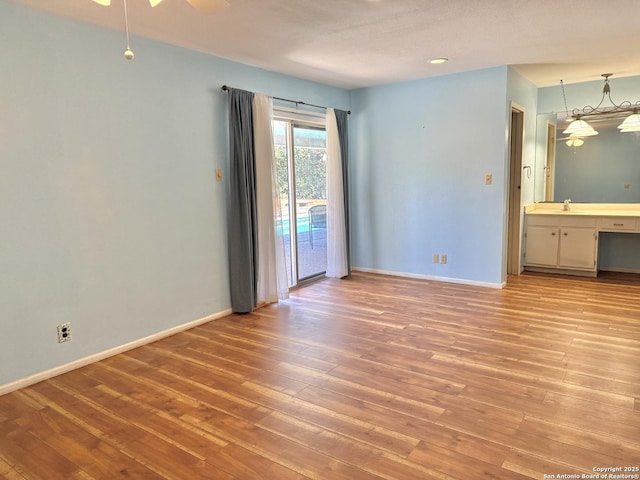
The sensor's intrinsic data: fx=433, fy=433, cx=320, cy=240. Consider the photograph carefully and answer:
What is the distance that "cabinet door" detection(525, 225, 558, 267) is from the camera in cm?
558

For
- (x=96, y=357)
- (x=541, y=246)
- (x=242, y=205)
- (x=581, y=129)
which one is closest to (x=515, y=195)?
(x=541, y=246)

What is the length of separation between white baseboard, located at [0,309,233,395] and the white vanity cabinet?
412 centimetres

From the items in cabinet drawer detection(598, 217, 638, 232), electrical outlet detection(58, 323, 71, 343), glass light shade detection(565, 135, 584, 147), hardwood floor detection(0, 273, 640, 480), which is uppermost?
glass light shade detection(565, 135, 584, 147)

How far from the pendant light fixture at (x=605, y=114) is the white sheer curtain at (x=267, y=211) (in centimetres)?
400

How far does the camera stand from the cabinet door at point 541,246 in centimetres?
558

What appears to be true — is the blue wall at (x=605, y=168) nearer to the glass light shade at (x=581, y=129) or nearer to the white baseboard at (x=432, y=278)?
the glass light shade at (x=581, y=129)

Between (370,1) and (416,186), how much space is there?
118 inches

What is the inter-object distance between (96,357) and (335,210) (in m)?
3.23

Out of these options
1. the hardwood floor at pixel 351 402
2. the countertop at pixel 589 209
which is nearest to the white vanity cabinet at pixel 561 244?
the countertop at pixel 589 209

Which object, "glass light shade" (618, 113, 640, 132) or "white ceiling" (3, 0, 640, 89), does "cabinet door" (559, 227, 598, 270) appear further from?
"white ceiling" (3, 0, 640, 89)

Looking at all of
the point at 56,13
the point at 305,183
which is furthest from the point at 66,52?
the point at 305,183

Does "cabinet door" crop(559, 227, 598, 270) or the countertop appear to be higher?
the countertop

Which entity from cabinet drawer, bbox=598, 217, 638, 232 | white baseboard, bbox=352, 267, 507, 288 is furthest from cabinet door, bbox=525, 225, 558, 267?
white baseboard, bbox=352, 267, 507, 288

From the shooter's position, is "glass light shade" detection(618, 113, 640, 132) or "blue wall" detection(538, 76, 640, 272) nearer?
"glass light shade" detection(618, 113, 640, 132)
